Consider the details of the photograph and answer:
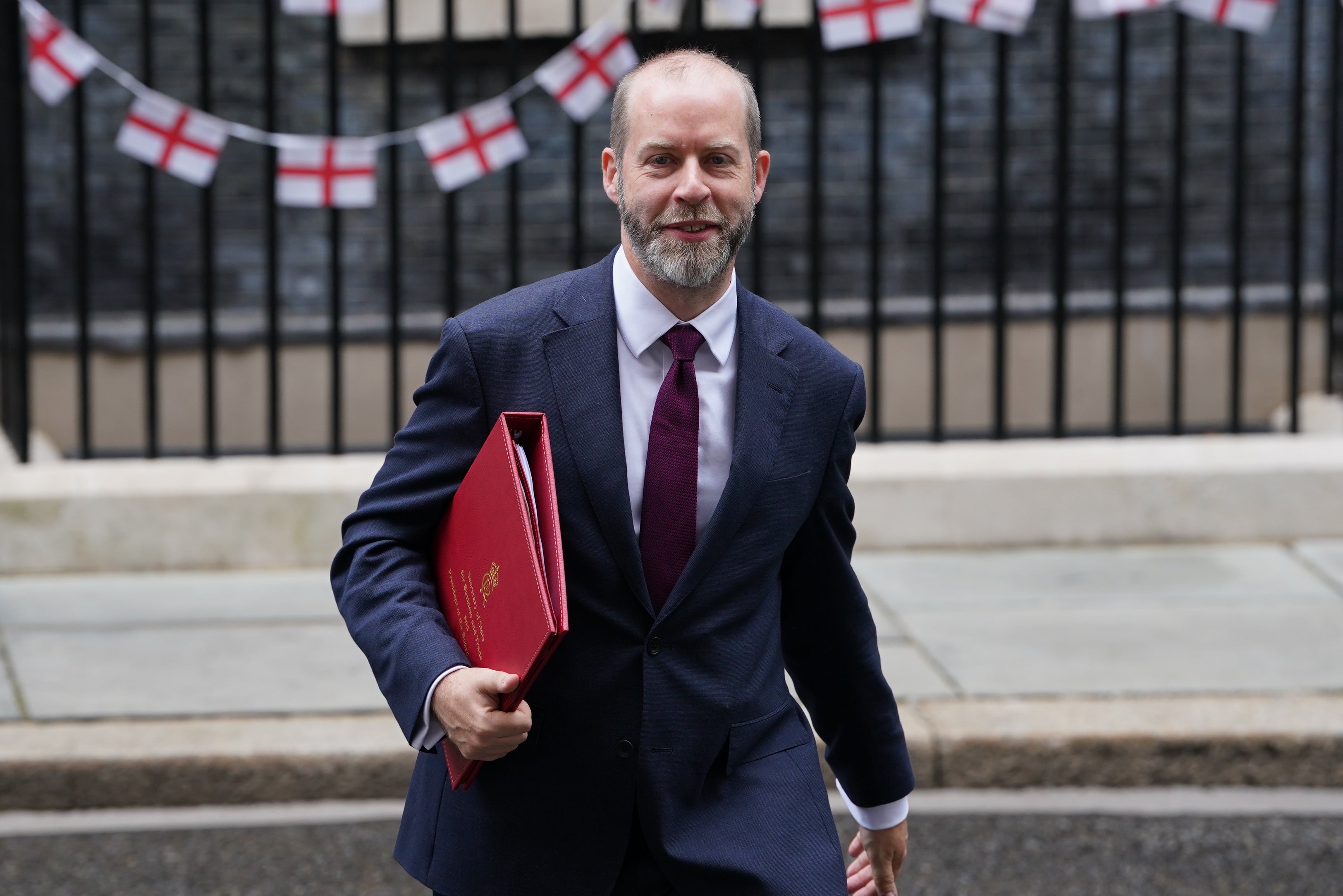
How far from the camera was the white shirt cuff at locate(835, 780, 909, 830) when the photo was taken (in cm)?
271

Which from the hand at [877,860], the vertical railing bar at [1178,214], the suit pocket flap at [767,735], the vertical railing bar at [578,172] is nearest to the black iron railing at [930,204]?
the vertical railing bar at [1178,214]

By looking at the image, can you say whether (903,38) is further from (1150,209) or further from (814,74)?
(814,74)

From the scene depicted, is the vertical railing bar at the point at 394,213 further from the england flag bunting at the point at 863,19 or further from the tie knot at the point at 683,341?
the tie knot at the point at 683,341

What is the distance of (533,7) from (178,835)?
17.9 feet

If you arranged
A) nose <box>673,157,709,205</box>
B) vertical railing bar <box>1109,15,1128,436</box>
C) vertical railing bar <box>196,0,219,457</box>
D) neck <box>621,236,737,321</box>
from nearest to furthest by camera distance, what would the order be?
nose <box>673,157,709,205</box>, neck <box>621,236,737,321</box>, vertical railing bar <box>196,0,219,457</box>, vertical railing bar <box>1109,15,1128,436</box>

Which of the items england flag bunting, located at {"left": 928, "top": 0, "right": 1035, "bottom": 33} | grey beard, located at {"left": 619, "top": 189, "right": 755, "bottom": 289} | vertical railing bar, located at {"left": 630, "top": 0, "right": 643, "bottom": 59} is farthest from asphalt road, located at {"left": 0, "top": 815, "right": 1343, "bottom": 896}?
vertical railing bar, located at {"left": 630, "top": 0, "right": 643, "bottom": 59}

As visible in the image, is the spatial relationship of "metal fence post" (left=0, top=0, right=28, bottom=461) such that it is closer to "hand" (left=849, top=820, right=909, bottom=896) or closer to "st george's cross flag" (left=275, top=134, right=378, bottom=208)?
"st george's cross flag" (left=275, top=134, right=378, bottom=208)

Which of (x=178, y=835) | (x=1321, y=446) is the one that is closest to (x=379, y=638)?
(x=178, y=835)

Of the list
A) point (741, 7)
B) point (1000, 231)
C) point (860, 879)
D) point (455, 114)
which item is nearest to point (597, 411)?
point (860, 879)

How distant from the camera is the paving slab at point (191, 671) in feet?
16.4

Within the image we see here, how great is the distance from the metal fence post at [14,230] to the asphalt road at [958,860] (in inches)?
102

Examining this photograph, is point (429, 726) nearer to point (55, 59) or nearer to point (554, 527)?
point (554, 527)

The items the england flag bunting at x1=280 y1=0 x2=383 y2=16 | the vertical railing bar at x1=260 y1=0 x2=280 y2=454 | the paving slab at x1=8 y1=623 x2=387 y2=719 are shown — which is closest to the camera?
the paving slab at x1=8 y1=623 x2=387 y2=719

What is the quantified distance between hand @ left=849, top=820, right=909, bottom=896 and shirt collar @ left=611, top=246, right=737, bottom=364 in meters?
0.77
